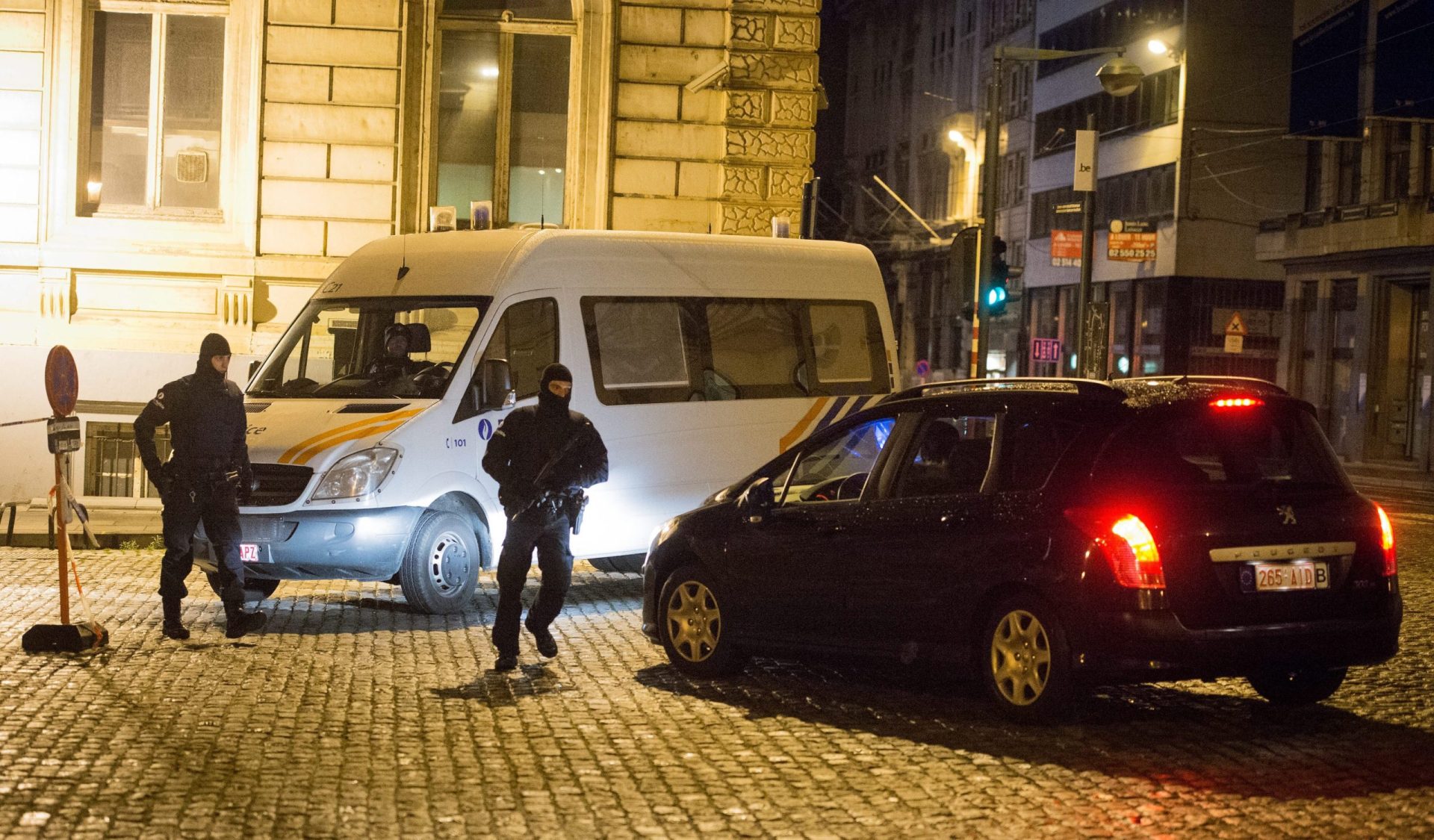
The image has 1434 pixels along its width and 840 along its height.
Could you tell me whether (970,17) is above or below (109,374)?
above

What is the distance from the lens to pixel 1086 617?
8078mm

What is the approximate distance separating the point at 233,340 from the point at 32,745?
1408 cm

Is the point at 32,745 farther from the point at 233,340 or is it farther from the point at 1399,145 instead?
the point at 1399,145

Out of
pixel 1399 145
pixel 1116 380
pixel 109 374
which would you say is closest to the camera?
pixel 1116 380

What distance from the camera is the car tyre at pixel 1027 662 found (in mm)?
8227

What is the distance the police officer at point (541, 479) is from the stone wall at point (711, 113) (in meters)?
12.2

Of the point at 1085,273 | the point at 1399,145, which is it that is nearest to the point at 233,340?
the point at 1085,273

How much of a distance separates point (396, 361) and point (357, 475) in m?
1.18

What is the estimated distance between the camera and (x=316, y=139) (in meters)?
21.8

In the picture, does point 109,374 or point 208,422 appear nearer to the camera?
point 208,422

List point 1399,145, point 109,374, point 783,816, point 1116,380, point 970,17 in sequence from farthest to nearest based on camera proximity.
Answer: point 970,17, point 1399,145, point 109,374, point 1116,380, point 783,816

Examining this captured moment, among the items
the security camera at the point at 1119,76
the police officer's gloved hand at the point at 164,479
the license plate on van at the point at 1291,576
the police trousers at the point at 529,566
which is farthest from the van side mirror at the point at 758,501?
the security camera at the point at 1119,76

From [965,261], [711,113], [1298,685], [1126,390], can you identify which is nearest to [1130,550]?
[1126,390]

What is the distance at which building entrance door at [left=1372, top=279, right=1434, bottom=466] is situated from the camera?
141 ft
